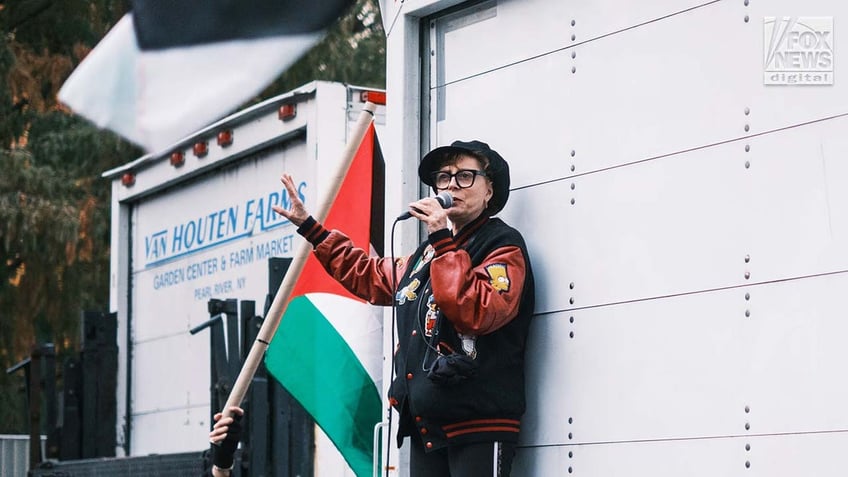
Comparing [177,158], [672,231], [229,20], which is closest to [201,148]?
[177,158]

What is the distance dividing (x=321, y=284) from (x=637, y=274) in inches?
108

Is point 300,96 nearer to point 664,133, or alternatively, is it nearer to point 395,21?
point 395,21

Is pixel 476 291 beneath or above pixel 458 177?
beneath

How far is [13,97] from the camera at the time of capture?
618 inches

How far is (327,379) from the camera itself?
6168 millimetres

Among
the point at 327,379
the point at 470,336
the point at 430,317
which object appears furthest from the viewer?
the point at 327,379

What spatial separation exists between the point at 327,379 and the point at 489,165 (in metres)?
2.07

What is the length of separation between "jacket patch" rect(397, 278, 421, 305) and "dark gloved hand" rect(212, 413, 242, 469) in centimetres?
121

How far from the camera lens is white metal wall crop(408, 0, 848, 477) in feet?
10.9

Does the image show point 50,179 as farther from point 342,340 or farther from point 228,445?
point 228,445

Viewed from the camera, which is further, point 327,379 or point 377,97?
point 377,97

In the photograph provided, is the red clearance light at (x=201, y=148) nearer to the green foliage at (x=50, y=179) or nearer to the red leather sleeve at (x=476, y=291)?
the red leather sleeve at (x=476, y=291)

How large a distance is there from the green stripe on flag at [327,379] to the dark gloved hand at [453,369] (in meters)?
1.75

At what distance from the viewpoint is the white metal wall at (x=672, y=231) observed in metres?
3.33
